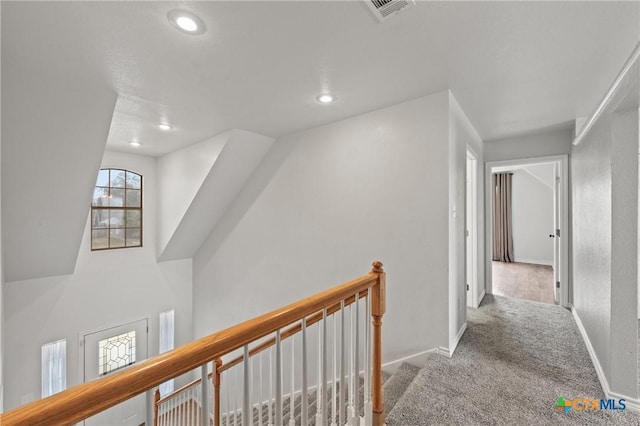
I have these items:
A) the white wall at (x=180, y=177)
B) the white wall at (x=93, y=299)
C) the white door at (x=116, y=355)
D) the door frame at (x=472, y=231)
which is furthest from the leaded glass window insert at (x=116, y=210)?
the door frame at (x=472, y=231)

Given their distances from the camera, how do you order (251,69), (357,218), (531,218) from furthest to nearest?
(531,218) → (357,218) → (251,69)

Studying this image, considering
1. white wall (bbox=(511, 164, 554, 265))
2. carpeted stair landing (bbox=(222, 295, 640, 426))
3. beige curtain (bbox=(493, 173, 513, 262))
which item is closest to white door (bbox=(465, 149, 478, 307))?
carpeted stair landing (bbox=(222, 295, 640, 426))

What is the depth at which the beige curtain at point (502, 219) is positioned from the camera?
7.08 m

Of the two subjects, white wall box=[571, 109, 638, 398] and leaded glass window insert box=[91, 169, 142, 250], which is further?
leaded glass window insert box=[91, 169, 142, 250]

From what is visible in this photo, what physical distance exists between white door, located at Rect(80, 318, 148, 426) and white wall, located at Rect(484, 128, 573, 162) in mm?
6335

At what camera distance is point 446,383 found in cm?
212

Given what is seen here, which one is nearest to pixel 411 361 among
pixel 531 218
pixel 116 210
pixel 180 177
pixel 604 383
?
pixel 604 383

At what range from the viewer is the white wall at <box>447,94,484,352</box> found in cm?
252

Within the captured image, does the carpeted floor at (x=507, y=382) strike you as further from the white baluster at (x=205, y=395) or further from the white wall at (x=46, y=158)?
the white wall at (x=46, y=158)

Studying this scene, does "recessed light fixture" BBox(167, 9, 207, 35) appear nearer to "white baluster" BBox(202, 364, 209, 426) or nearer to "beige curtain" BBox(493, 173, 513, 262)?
"white baluster" BBox(202, 364, 209, 426)

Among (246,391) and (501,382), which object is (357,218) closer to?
(501,382)

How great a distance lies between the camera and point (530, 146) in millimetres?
3844

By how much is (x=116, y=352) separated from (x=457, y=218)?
222 inches

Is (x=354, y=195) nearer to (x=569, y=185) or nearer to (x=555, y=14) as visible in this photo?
(x=555, y=14)
